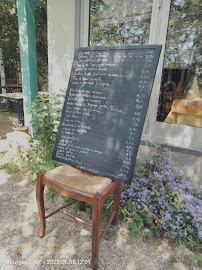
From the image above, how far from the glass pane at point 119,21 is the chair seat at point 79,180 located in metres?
2.04

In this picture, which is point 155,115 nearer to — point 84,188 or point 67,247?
point 84,188

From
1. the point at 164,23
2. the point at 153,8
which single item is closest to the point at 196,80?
the point at 164,23

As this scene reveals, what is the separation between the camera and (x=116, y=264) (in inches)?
61.9

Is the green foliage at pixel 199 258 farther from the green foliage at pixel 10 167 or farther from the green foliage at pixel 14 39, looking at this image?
the green foliage at pixel 14 39

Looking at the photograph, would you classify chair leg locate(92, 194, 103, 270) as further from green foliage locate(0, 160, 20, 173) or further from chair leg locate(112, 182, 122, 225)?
green foliage locate(0, 160, 20, 173)

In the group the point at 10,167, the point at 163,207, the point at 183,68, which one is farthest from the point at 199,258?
the point at 10,167

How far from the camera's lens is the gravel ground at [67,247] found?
→ 1.57 meters

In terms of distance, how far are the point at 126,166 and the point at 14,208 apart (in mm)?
1543

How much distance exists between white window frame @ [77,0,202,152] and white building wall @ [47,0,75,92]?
202 mm

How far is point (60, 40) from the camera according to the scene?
3.07m

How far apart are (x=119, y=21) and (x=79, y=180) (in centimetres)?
248

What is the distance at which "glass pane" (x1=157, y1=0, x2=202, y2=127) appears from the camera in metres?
2.41

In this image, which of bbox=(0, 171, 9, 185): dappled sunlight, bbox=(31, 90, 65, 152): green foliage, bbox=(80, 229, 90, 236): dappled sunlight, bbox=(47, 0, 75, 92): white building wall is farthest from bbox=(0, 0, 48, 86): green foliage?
bbox=(80, 229, 90, 236): dappled sunlight

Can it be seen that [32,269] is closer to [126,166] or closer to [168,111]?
[126,166]
